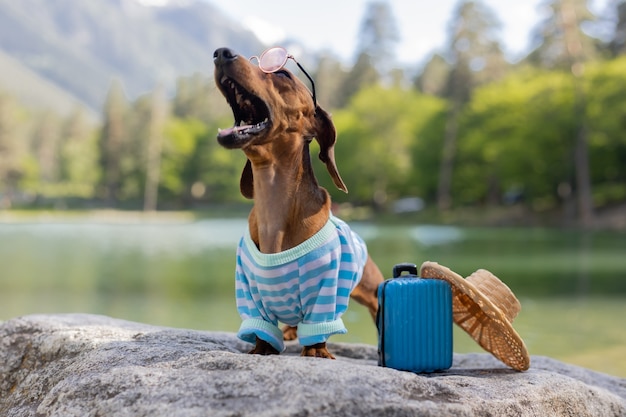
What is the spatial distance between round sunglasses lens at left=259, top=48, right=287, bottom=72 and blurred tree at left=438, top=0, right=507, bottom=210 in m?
44.6

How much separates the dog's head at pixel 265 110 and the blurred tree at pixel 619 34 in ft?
144

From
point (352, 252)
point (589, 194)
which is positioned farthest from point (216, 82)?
point (589, 194)

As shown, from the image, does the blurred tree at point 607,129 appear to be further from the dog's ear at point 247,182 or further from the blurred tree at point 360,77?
the dog's ear at point 247,182

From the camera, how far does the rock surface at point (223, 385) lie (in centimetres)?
255

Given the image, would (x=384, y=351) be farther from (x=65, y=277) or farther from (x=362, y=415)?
(x=65, y=277)

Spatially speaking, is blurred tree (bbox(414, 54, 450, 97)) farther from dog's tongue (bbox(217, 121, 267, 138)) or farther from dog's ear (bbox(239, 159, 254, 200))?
dog's tongue (bbox(217, 121, 267, 138))

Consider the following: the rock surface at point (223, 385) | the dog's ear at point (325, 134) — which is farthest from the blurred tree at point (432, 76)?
the rock surface at point (223, 385)

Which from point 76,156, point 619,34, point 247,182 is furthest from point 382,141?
point 76,156

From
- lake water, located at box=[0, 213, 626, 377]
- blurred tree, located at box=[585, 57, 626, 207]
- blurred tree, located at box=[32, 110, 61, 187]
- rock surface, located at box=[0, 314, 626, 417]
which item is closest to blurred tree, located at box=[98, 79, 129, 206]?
blurred tree, located at box=[32, 110, 61, 187]

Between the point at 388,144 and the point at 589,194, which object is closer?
the point at 589,194

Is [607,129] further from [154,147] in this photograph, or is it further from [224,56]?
[154,147]

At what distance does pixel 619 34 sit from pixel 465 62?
30.8ft

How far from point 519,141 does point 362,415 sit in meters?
38.6

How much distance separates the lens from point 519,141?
3922 cm
